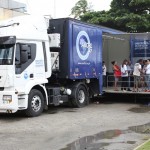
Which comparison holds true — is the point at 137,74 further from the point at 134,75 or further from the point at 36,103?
the point at 36,103

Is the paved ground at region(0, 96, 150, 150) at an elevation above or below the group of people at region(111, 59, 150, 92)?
below

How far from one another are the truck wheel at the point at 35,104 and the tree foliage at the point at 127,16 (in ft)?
53.0

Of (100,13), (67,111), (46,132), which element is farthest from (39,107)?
(100,13)

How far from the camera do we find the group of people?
17.0 metres

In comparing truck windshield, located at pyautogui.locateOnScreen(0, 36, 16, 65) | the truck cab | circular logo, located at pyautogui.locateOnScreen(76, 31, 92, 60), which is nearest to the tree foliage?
circular logo, located at pyautogui.locateOnScreen(76, 31, 92, 60)

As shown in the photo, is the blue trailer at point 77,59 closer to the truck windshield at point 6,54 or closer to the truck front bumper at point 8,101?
the truck windshield at point 6,54

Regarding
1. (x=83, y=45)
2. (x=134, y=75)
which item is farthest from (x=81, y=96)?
(x=134, y=75)

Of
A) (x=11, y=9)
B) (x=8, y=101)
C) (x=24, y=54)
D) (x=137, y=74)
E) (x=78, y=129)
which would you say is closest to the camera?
(x=78, y=129)

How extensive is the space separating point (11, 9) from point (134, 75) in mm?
11887

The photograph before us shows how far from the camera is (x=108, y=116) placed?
42.3ft

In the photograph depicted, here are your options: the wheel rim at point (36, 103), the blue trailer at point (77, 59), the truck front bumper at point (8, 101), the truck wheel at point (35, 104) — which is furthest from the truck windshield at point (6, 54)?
the blue trailer at point (77, 59)

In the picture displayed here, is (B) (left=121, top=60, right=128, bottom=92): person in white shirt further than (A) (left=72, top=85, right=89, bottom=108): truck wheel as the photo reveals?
Yes

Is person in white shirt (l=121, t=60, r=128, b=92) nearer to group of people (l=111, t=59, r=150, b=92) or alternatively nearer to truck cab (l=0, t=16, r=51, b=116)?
group of people (l=111, t=59, r=150, b=92)

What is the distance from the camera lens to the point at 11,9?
25.9 m
